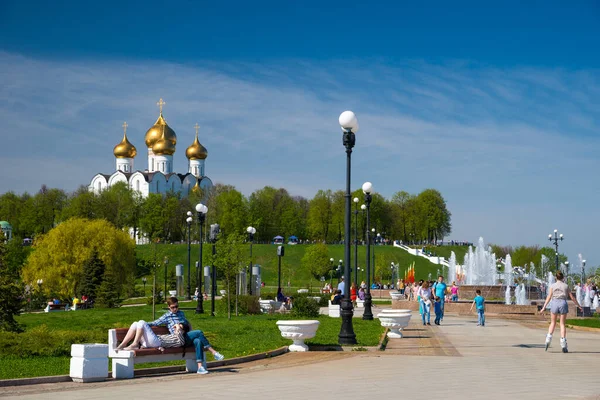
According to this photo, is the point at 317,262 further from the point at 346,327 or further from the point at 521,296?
the point at 346,327

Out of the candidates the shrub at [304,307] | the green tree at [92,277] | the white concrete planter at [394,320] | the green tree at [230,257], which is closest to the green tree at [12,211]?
the green tree at [92,277]

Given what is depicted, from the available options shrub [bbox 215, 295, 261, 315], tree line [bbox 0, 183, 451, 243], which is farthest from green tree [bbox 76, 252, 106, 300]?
tree line [bbox 0, 183, 451, 243]

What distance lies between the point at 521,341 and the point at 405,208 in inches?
4287

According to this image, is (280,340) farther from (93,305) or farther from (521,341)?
(93,305)

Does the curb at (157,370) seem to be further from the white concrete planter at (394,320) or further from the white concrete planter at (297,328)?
the white concrete planter at (394,320)

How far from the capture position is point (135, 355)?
1167 cm

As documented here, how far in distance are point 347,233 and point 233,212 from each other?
9687cm

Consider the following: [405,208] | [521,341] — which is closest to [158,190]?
[405,208]

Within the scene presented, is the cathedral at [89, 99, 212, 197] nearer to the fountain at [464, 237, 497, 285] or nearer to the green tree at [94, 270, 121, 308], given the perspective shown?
the fountain at [464, 237, 497, 285]

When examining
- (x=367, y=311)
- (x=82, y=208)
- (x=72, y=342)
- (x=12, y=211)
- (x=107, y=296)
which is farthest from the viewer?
(x=12, y=211)

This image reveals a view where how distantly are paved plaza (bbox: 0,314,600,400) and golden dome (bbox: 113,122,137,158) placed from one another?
12601 centimetres

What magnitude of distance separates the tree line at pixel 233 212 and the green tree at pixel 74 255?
47.6 m

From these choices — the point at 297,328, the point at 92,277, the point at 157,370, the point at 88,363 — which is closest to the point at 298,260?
the point at 92,277

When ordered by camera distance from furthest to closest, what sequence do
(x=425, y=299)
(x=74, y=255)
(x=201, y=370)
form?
(x=74, y=255) < (x=425, y=299) < (x=201, y=370)
